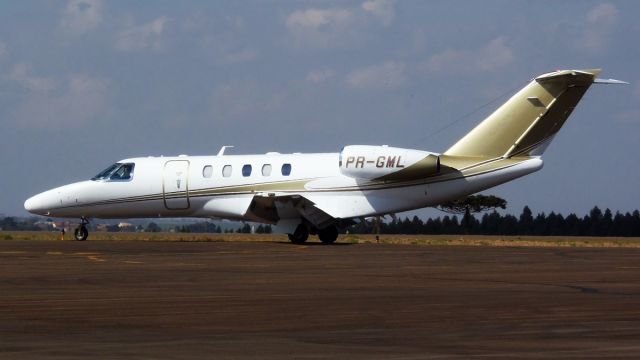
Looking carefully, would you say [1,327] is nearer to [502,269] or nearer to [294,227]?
[502,269]

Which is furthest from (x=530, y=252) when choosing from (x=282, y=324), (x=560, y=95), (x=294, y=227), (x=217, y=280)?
(x=282, y=324)

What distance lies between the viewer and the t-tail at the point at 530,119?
116 feet

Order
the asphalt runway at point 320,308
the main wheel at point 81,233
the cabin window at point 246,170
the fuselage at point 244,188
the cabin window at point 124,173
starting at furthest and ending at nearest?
1. the main wheel at point 81,233
2. the cabin window at point 124,173
3. the cabin window at point 246,170
4. the fuselage at point 244,188
5. the asphalt runway at point 320,308

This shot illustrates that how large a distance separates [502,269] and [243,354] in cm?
1291

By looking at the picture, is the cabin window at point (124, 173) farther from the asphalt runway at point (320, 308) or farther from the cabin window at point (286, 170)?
the asphalt runway at point (320, 308)

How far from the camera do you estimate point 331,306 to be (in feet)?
51.0

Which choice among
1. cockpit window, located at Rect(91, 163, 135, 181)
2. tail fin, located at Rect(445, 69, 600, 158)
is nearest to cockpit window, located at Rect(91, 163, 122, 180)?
cockpit window, located at Rect(91, 163, 135, 181)

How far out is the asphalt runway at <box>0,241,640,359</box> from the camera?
11.4 meters

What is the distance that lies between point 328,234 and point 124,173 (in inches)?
298

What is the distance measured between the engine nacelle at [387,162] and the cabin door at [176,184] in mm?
5872

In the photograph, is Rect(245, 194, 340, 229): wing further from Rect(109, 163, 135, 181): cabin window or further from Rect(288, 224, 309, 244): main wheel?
Rect(109, 163, 135, 181): cabin window

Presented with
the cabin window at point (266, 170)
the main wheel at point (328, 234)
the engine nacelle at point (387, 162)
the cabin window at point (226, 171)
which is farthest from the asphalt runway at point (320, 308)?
the cabin window at point (226, 171)

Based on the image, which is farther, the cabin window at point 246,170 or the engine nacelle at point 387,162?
the cabin window at point 246,170

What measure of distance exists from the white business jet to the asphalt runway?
370 inches
